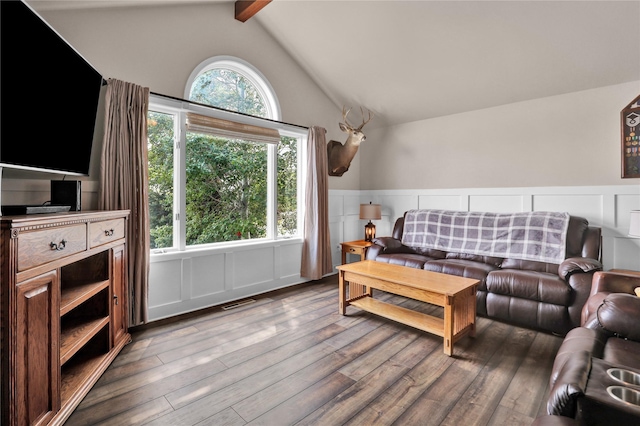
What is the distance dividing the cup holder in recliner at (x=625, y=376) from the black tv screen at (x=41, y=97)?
9.49ft

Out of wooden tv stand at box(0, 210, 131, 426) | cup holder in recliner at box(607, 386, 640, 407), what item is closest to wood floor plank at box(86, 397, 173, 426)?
wooden tv stand at box(0, 210, 131, 426)

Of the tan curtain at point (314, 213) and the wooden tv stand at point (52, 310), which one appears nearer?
the wooden tv stand at point (52, 310)

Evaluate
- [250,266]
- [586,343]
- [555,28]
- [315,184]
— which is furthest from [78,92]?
[555,28]

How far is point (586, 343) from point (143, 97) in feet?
12.1

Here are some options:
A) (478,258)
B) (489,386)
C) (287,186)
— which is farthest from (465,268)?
(287,186)

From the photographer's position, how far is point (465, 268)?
322 cm

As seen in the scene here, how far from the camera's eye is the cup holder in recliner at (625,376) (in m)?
1.16

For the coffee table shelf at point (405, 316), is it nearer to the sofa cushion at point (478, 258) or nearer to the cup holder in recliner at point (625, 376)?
the sofa cushion at point (478, 258)

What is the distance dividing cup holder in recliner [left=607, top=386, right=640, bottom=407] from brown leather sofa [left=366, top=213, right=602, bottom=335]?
72.5 inches

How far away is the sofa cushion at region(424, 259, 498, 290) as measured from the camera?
3.09 metres

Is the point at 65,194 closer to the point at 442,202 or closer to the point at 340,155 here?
the point at 340,155

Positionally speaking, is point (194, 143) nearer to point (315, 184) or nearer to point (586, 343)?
point (315, 184)

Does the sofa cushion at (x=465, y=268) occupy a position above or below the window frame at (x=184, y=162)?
below

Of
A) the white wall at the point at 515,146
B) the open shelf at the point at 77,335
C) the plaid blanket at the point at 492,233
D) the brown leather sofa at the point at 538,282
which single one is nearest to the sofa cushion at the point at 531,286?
the brown leather sofa at the point at 538,282
